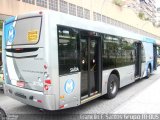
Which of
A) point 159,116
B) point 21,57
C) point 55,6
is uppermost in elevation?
point 55,6

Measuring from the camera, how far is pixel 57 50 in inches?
197

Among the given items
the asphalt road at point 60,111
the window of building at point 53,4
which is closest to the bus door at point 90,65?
the asphalt road at point 60,111

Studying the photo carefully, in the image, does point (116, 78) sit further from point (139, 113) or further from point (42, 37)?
point (42, 37)

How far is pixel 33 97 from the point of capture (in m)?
5.20

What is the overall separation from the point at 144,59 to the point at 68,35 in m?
7.62

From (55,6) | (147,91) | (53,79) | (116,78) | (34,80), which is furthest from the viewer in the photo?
(55,6)

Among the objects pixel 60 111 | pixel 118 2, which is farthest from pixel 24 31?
pixel 118 2

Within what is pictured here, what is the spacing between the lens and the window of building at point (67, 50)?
16.9ft

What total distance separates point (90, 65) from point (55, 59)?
1828mm

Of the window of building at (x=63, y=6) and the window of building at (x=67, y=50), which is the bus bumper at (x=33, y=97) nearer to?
the window of building at (x=67, y=50)

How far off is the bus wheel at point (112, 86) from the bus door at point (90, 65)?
738mm

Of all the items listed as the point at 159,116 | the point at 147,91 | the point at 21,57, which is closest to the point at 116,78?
the point at 147,91

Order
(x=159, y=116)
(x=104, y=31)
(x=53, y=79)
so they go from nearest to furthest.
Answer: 1. (x=53, y=79)
2. (x=159, y=116)
3. (x=104, y=31)

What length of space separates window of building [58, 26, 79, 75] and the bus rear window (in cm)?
58
